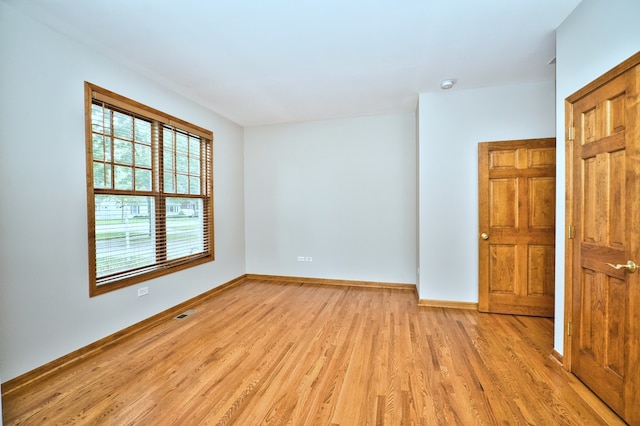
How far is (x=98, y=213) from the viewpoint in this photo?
8.75 feet

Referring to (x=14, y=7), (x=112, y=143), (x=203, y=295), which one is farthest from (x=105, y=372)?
(x=14, y=7)

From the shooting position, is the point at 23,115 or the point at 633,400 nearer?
the point at 633,400

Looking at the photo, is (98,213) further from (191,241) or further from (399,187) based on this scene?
(399,187)

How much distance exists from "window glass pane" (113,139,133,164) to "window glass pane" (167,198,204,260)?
0.74 m

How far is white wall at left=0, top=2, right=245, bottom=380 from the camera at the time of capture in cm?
199

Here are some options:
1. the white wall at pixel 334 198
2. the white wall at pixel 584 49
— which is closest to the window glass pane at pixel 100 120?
the white wall at pixel 334 198

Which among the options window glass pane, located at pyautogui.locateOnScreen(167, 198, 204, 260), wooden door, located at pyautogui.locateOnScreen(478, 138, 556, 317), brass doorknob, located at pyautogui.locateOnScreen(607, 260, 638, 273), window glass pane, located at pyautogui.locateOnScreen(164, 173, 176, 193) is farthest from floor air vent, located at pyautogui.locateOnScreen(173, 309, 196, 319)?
brass doorknob, located at pyautogui.locateOnScreen(607, 260, 638, 273)

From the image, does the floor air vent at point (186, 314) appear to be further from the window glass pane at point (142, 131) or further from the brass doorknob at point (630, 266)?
the brass doorknob at point (630, 266)

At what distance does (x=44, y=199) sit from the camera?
2203mm

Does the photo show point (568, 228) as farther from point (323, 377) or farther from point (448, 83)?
point (323, 377)

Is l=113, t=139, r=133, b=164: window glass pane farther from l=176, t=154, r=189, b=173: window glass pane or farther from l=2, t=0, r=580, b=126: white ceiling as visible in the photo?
l=2, t=0, r=580, b=126: white ceiling

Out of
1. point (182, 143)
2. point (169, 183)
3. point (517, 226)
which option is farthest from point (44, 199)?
point (517, 226)

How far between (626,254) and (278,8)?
112 inches

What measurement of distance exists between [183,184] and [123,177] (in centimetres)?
89
